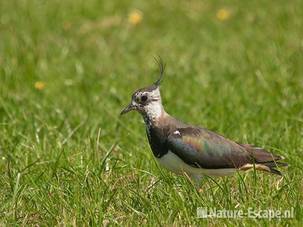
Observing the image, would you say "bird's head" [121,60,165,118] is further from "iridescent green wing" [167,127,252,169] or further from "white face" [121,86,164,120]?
"iridescent green wing" [167,127,252,169]

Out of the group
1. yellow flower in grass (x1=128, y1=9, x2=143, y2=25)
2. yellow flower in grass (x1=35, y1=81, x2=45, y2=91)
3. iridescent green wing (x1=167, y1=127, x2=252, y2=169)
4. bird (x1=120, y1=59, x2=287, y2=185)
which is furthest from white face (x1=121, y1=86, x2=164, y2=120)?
yellow flower in grass (x1=128, y1=9, x2=143, y2=25)

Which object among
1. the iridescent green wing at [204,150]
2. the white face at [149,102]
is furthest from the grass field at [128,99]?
the white face at [149,102]

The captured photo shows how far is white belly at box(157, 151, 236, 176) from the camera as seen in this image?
5.54m

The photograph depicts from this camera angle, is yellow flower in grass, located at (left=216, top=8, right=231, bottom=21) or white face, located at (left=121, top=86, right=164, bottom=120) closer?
white face, located at (left=121, top=86, right=164, bottom=120)

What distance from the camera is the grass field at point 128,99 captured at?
5.30 metres

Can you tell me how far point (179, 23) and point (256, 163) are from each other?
5.66 metres

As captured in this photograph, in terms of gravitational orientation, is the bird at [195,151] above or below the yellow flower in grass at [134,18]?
above

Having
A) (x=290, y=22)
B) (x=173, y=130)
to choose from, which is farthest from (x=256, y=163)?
(x=290, y=22)

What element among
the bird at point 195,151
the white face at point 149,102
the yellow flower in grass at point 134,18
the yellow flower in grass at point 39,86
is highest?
the white face at point 149,102

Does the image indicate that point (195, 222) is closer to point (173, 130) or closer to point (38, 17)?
point (173, 130)

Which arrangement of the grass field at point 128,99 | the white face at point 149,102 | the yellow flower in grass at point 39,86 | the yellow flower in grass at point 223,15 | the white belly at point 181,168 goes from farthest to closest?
1. the yellow flower in grass at point 223,15
2. the yellow flower in grass at point 39,86
3. the white face at point 149,102
4. the white belly at point 181,168
5. the grass field at point 128,99

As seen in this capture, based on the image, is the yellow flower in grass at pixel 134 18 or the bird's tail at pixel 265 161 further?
the yellow flower in grass at pixel 134 18

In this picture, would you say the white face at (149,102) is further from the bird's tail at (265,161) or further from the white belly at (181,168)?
the bird's tail at (265,161)

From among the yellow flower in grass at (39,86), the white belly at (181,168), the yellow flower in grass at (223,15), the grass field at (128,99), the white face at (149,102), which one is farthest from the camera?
the yellow flower in grass at (223,15)
